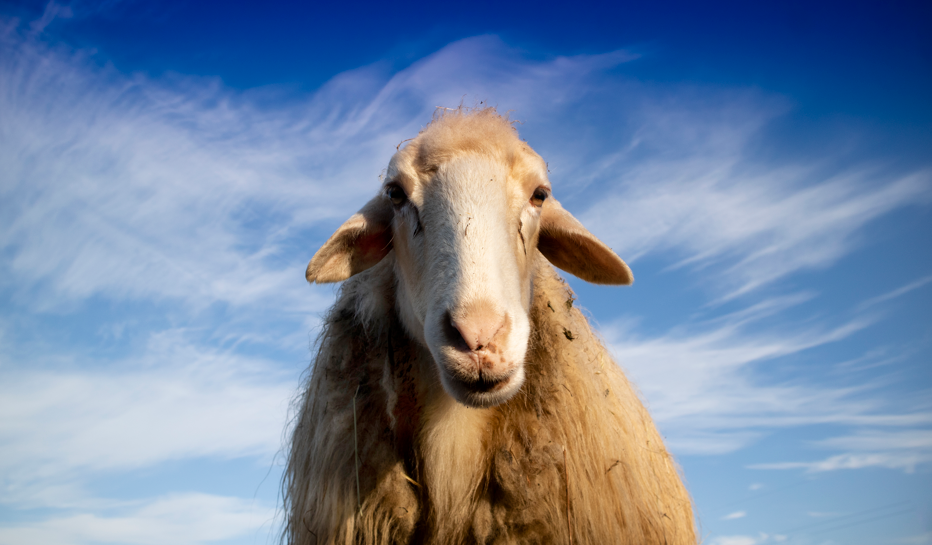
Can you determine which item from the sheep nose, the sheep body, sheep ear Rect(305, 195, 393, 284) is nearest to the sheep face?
the sheep nose

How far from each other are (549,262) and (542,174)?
0.69 metres

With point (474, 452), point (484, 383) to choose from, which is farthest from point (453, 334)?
point (474, 452)

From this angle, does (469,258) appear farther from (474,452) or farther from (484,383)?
(474,452)

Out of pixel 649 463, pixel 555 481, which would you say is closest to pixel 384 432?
pixel 555 481

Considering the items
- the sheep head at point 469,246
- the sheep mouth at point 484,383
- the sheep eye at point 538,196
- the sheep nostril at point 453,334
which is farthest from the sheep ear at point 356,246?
the sheep mouth at point 484,383

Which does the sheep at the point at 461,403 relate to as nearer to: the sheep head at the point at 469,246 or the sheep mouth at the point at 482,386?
the sheep head at the point at 469,246

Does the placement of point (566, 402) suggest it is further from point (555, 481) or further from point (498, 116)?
point (498, 116)

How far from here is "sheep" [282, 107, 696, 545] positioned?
3424 mm

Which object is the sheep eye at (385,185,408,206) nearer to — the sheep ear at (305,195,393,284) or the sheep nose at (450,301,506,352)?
the sheep ear at (305,195,393,284)

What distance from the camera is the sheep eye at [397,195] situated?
3695 mm

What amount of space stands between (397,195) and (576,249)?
1.17 metres

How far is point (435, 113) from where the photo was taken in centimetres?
427

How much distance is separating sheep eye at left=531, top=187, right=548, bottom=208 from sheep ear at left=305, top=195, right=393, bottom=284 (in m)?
0.88

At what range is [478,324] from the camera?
2.76 m
